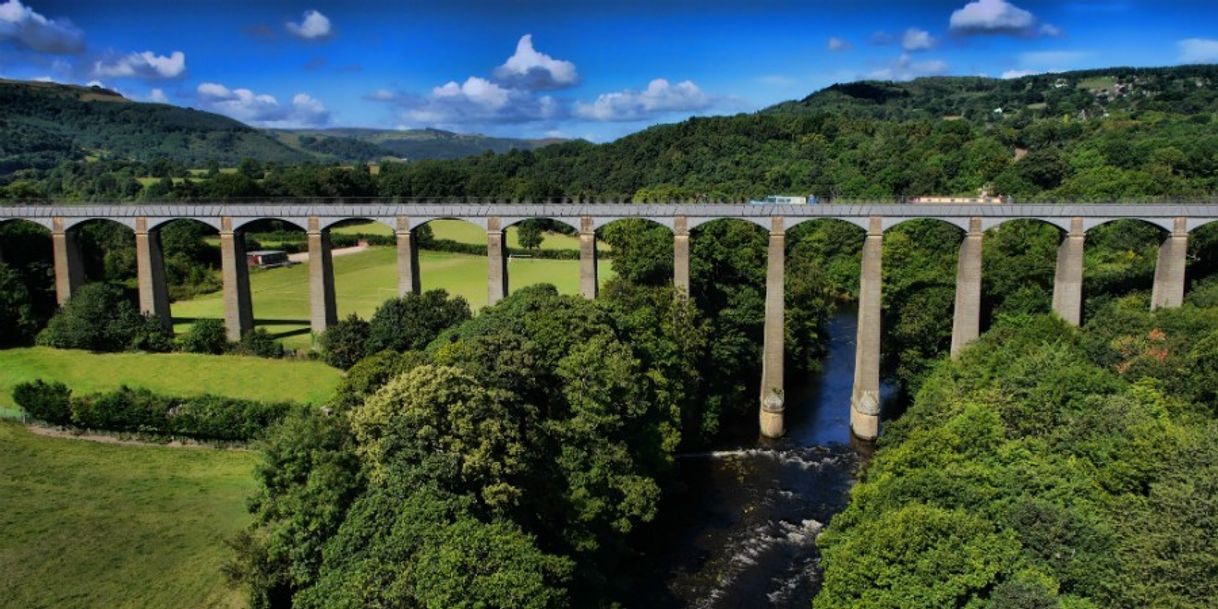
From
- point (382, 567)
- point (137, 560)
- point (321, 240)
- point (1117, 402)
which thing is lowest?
point (137, 560)

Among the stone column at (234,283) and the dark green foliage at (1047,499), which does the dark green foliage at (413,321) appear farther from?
the dark green foliage at (1047,499)

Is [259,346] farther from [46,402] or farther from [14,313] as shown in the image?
[14,313]

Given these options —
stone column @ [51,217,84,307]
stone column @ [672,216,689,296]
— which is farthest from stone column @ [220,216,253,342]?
stone column @ [672,216,689,296]

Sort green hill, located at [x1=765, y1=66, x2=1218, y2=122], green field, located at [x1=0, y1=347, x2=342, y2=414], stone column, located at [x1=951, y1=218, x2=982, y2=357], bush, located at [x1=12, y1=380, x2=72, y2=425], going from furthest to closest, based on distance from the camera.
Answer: green hill, located at [x1=765, y1=66, x2=1218, y2=122], stone column, located at [x1=951, y1=218, x2=982, y2=357], green field, located at [x1=0, y1=347, x2=342, y2=414], bush, located at [x1=12, y1=380, x2=72, y2=425]

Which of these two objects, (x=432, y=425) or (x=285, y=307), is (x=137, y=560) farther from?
(x=285, y=307)

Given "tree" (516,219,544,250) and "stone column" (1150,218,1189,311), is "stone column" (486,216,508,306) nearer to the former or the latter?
"stone column" (1150,218,1189,311)

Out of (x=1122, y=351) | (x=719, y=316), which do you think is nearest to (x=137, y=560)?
(x=719, y=316)
